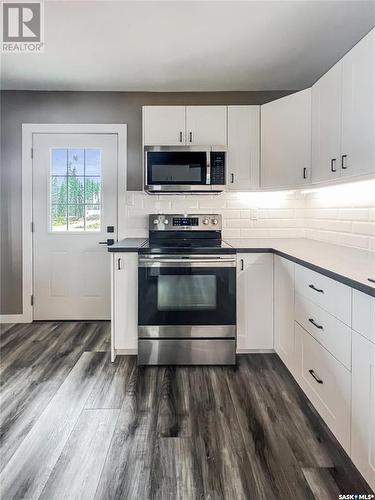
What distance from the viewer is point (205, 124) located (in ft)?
9.90

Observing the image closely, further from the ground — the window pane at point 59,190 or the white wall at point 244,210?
the window pane at point 59,190

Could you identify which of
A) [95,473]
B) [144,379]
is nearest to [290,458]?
[95,473]

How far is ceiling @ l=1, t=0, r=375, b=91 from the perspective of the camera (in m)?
2.06

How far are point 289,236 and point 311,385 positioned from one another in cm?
177

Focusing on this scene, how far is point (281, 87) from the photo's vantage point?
330cm

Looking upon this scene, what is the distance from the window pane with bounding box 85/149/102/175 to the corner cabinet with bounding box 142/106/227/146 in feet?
2.34

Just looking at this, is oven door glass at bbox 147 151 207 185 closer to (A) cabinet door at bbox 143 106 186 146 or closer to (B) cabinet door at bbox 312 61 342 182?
(A) cabinet door at bbox 143 106 186 146

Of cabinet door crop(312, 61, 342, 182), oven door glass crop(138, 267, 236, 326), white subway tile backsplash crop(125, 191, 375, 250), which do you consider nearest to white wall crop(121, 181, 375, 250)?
white subway tile backsplash crop(125, 191, 375, 250)

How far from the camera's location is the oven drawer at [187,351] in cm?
256

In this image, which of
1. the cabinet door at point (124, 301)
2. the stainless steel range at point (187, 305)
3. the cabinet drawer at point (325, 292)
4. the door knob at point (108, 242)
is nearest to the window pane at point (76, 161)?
the door knob at point (108, 242)

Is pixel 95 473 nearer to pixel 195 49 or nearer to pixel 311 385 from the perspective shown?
pixel 311 385

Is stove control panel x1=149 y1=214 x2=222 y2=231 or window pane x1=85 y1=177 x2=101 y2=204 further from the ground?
window pane x1=85 y1=177 x2=101 y2=204

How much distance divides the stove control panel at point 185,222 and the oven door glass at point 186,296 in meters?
0.81

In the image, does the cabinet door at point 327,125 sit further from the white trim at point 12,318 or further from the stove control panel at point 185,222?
the white trim at point 12,318
